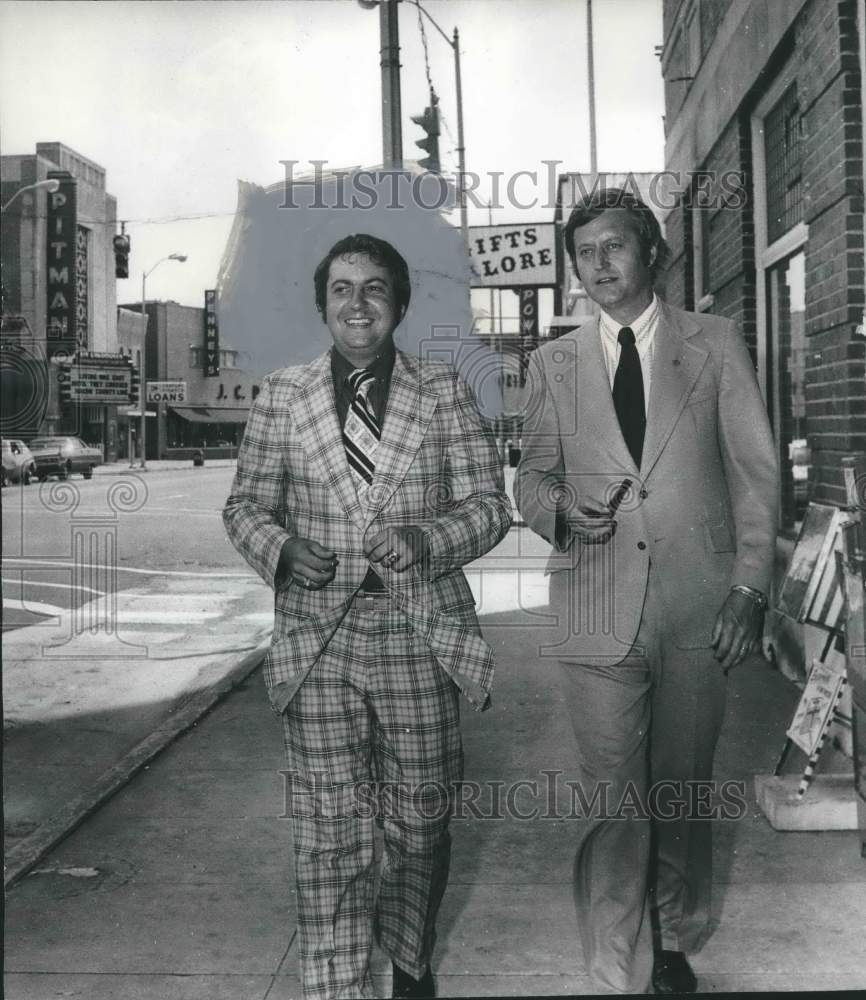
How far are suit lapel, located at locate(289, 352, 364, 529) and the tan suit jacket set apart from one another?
531mm

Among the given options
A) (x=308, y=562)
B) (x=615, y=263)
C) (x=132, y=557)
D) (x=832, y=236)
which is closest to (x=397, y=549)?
(x=308, y=562)

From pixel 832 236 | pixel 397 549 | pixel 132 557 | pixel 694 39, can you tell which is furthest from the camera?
pixel 132 557

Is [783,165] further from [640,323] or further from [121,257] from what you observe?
[121,257]

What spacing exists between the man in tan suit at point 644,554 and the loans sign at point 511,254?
55 centimetres

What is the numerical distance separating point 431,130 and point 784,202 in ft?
9.73

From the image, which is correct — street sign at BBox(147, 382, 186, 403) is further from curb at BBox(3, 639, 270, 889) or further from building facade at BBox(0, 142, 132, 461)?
curb at BBox(3, 639, 270, 889)

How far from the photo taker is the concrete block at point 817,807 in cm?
432

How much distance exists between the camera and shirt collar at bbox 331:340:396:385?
10.1 feet

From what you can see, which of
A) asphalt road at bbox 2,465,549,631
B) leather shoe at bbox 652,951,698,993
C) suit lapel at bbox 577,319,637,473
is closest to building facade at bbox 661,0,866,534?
suit lapel at bbox 577,319,637,473

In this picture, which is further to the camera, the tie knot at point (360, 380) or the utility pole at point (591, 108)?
the utility pole at point (591, 108)

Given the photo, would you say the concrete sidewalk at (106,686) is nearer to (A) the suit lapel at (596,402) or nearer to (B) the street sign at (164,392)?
(B) the street sign at (164,392)

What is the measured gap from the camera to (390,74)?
11.7 feet

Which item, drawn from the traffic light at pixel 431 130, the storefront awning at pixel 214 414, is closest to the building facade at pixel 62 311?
the storefront awning at pixel 214 414

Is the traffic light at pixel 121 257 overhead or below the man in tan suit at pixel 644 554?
overhead
